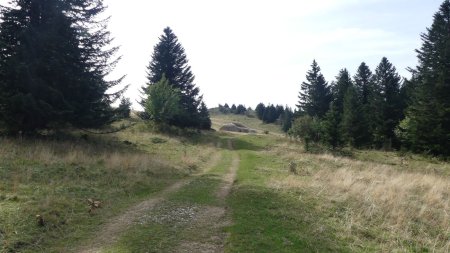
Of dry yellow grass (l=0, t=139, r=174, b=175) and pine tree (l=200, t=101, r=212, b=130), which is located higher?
pine tree (l=200, t=101, r=212, b=130)

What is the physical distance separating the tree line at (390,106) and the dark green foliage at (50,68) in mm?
25065

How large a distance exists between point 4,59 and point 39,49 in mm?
2126

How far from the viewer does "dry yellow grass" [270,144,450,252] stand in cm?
938

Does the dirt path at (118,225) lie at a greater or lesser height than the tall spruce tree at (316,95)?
A: lesser

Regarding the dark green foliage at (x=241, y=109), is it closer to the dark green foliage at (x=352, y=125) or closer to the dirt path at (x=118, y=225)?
the dark green foliage at (x=352, y=125)

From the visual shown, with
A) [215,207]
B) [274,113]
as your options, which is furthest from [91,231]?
[274,113]

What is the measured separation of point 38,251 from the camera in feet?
24.6

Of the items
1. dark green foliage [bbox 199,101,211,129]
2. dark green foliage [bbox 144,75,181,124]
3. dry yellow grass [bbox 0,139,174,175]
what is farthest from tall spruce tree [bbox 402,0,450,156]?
dark green foliage [bbox 199,101,211,129]

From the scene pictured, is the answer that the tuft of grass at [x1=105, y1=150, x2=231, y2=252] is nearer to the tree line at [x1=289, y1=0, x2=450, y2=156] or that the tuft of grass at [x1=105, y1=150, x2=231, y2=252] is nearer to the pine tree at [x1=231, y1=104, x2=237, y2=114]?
the tree line at [x1=289, y1=0, x2=450, y2=156]

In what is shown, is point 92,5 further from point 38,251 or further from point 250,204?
point 38,251

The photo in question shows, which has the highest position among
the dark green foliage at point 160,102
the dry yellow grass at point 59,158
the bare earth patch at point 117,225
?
the dark green foliage at point 160,102

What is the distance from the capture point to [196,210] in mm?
11148

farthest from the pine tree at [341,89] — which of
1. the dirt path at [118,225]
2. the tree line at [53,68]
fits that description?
the dirt path at [118,225]

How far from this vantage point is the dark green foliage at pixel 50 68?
2223 centimetres
